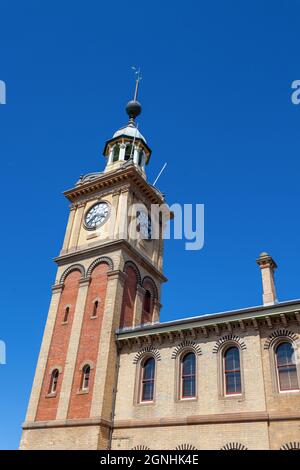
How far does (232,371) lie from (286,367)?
2.81m

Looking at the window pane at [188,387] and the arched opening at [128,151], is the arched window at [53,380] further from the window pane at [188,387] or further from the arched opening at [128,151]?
the arched opening at [128,151]

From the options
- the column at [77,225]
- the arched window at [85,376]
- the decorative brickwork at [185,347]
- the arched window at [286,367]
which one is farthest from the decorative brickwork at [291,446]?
the column at [77,225]

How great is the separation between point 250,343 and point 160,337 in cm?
547

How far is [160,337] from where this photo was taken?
997 inches

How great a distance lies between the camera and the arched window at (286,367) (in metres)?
20.7

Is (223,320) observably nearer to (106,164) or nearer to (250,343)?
(250,343)

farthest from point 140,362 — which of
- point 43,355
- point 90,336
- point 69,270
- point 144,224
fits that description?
point 144,224

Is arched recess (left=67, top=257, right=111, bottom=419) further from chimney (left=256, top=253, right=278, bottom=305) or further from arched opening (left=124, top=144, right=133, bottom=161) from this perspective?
arched opening (left=124, top=144, right=133, bottom=161)

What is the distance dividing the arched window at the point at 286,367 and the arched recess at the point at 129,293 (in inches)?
423

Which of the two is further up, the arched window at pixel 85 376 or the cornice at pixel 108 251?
the cornice at pixel 108 251

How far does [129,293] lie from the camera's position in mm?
30062

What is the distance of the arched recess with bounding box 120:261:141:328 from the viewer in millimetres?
28891
